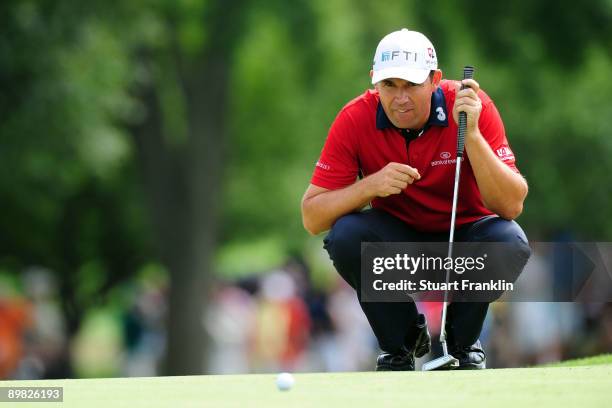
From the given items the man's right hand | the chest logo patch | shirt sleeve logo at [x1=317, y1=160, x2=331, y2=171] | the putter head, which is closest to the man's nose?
the chest logo patch

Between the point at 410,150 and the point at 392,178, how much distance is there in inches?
14.1

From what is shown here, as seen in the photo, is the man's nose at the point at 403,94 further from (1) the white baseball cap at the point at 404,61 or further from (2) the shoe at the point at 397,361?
(2) the shoe at the point at 397,361

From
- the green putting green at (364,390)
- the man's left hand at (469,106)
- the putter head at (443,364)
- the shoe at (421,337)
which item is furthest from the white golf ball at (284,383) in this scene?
the man's left hand at (469,106)

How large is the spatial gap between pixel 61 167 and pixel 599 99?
11543mm

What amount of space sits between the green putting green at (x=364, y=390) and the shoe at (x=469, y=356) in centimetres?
66

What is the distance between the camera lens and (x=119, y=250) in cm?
2962

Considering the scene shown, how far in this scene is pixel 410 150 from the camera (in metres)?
7.29

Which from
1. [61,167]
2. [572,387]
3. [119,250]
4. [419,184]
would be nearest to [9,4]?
[61,167]

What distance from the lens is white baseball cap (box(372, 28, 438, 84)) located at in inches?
276

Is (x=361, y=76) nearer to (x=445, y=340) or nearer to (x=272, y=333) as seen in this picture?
(x=272, y=333)

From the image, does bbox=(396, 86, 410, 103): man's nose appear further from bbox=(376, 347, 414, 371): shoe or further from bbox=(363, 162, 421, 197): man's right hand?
bbox=(376, 347, 414, 371): shoe

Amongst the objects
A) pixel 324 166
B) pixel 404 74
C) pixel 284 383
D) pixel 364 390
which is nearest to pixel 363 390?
pixel 364 390

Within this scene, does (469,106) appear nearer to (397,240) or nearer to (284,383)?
(397,240)

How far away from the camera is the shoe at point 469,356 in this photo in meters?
7.35
